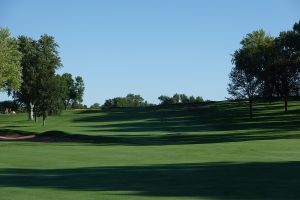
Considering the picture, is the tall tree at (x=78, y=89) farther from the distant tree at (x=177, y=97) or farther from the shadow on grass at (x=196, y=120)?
the shadow on grass at (x=196, y=120)

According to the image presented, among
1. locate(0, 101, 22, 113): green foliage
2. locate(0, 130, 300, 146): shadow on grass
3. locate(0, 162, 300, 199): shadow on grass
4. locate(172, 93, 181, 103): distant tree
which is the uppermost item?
locate(172, 93, 181, 103): distant tree

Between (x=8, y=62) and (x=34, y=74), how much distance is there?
41.3 ft

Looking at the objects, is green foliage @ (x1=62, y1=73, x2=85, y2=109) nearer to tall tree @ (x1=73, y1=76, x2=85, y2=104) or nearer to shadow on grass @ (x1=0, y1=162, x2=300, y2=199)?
tall tree @ (x1=73, y1=76, x2=85, y2=104)

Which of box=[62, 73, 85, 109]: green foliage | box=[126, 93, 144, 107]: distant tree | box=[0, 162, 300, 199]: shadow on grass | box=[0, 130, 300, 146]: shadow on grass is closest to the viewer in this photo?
box=[0, 162, 300, 199]: shadow on grass

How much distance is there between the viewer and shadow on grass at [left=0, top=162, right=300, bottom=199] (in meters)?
13.1

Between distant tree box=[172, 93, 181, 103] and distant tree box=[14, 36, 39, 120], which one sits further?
distant tree box=[172, 93, 181, 103]

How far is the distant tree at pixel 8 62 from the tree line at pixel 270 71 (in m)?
26.9

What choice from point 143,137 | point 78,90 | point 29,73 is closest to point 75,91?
point 78,90

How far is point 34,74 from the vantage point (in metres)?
76.6

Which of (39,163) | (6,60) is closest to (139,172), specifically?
(39,163)

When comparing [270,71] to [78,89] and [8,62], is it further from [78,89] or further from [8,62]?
[78,89]

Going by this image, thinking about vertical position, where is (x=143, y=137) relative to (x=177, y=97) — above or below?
below

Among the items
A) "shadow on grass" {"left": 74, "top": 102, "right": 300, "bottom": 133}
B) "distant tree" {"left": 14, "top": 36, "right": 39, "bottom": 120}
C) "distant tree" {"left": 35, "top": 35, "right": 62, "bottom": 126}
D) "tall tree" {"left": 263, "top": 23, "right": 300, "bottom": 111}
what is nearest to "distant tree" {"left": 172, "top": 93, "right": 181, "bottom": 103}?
"shadow on grass" {"left": 74, "top": 102, "right": 300, "bottom": 133}

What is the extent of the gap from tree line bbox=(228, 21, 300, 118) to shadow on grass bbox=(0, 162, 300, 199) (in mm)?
51255
